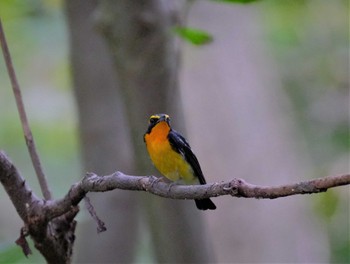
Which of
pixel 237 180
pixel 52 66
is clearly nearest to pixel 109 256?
pixel 237 180

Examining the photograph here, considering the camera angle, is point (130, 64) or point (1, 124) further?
point (1, 124)

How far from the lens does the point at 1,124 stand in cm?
942

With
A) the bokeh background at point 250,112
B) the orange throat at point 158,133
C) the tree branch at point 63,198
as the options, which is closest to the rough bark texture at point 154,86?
the bokeh background at point 250,112

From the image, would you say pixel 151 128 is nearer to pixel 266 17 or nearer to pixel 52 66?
pixel 266 17

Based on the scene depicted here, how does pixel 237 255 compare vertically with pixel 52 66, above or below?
below

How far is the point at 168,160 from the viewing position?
3023mm

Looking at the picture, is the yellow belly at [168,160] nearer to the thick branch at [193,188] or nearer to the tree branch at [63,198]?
the tree branch at [63,198]

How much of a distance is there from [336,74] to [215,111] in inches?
109

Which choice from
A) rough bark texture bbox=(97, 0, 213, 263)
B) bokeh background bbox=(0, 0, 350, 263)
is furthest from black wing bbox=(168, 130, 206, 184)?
bokeh background bbox=(0, 0, 350, 263)

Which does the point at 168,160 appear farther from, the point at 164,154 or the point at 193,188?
the point at 193,188

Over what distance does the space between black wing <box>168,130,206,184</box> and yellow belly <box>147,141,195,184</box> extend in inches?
0.9

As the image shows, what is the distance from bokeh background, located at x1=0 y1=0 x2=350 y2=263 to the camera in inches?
240

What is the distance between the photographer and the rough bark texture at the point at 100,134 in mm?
5355

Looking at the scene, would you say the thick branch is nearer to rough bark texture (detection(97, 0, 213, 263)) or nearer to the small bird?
the small bird
